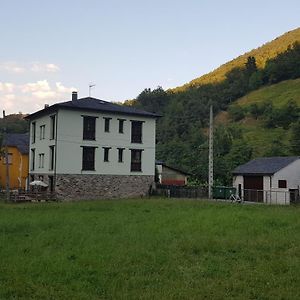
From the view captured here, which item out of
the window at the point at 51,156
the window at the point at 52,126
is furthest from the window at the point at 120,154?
the window at the point at 52,126

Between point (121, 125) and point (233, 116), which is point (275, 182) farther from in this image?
point (233, 116)

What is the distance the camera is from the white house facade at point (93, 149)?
45.6 metres

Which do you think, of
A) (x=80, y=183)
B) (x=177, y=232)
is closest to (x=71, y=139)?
(x=80, y=183)

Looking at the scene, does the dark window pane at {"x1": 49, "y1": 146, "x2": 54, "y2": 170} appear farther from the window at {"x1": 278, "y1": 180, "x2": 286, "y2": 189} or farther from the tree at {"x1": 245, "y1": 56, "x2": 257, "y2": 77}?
the tree at {"x1": 245, "y1": 56, "x2": 257, "y2": 77}

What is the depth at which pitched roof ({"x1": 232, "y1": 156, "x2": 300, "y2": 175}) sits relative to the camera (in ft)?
151

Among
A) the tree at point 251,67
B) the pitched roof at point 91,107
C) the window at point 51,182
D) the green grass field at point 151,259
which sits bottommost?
the green grass field at point 151,259

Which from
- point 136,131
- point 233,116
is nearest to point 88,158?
point 136,131

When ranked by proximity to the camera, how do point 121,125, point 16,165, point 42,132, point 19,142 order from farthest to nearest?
point 19,142 → point 16,165 → point 42,132 → point 121,125

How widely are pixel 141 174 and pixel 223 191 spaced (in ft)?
28.2

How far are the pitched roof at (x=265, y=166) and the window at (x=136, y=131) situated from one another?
10.9 m

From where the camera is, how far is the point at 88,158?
153ft

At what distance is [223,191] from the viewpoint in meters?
47.7

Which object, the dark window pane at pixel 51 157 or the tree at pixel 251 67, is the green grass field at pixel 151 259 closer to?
the dark window pane at pixel 51 157

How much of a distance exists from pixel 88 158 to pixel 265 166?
699 inches
